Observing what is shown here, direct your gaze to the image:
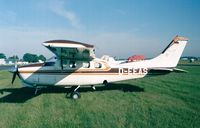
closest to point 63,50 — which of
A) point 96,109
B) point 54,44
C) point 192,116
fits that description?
point 54,44

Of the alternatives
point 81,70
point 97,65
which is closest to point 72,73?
point 81,70

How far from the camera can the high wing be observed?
853 cm

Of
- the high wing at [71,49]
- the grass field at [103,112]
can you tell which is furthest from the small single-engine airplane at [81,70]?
the grass field at [103,112]

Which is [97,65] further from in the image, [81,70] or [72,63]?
[72,63]

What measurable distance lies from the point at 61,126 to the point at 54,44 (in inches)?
133

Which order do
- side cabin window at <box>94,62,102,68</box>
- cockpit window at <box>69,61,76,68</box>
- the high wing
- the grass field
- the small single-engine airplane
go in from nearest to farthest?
the grass field, the high wing, the small single-engine airplane, cockpit window at <box>69,61,76,68</box>, side cabin window at <box>94,62,102,68</box>

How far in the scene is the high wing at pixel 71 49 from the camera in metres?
8.53

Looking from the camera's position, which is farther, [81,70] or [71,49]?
[81,70]

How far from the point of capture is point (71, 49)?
1020 centimetres

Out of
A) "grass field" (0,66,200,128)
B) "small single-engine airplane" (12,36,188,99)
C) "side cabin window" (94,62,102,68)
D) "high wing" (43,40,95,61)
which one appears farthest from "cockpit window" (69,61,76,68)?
"grass field" (0,66,200,128)

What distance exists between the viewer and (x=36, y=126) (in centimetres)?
676

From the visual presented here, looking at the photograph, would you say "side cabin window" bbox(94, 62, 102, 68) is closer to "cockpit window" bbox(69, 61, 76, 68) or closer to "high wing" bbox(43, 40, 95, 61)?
"high wing" bbox(43, 40, 95, 61)

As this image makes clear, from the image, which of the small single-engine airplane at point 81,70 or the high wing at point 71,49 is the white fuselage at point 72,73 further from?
the high wing at point 71,49

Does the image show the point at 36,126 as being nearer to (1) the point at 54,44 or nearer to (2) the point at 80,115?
(2) the point at 80,115
